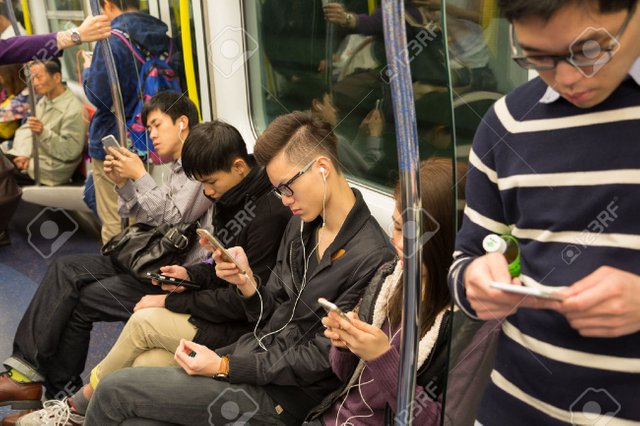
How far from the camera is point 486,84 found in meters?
1.57

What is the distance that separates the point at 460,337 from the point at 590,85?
0.54m

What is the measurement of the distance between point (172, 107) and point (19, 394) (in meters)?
1.38

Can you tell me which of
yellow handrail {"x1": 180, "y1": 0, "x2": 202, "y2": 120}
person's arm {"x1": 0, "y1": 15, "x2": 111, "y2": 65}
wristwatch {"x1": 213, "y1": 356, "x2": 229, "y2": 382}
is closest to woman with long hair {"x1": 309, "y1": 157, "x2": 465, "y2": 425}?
wristwatch {"x1": 213, "y1": 356, "x2": 229, "y2": 382}

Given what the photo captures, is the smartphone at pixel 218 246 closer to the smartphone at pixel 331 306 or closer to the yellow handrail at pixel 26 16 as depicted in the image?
the smartphone at pixel 331 306

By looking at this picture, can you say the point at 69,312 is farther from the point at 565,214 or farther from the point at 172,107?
the point at 565,214

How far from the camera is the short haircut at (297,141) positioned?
97.8 inches

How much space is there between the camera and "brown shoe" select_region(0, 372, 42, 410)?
10.2 feet

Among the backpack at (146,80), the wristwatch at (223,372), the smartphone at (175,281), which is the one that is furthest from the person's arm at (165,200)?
the wristwatch at (223,372)

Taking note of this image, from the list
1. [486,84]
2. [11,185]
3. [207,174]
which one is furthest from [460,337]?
[11,185]

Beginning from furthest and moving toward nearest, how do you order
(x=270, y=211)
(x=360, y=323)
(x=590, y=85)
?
1. (x=270, y=211)
2. (x=360, y=323)
3. (x=590, y=85)

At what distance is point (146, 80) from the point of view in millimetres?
4254

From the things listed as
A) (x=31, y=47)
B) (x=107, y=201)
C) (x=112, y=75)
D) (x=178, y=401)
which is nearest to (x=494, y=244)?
(x=178, y=401)

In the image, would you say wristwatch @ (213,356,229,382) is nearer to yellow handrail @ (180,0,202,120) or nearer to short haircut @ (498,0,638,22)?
short haircut @ (498,0,638,22)

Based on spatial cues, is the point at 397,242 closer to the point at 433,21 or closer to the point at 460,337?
the point at 460,337
